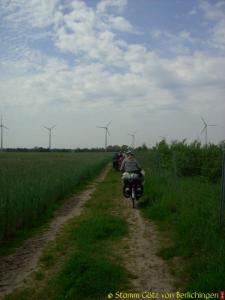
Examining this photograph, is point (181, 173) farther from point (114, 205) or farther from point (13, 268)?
point (13, 268)

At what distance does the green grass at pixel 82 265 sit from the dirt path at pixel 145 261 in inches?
7.3

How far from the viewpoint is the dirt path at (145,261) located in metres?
6.32

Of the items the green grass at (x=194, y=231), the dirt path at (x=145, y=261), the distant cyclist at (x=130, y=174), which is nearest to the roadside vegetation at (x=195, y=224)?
the green grass at (x=194, y=231)

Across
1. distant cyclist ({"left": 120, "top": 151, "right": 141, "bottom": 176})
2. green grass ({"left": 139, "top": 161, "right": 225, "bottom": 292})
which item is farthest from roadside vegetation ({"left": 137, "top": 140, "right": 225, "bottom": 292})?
distant cyclist ({"left": 120, "top": 151, "right": 141, "bottom": 176})

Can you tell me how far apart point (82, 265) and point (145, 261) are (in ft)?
4.30

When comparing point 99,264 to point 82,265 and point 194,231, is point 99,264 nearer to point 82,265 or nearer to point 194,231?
point 82,265

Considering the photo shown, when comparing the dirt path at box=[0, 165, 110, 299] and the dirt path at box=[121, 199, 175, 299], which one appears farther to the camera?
the dirt path at box=[0, 165, 110, 299]

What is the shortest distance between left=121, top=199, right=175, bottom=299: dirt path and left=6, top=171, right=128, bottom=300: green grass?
7.3 inches

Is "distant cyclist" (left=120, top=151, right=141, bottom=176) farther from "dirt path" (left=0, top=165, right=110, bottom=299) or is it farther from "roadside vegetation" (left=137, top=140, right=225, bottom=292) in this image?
"dirt path" (left=0, top=165, right=110, bottom=299)

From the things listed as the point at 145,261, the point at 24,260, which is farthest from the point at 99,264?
the point at 24,260

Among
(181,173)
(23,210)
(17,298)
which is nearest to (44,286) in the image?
(17,298)

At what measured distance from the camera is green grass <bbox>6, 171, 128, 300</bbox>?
6.01 metres

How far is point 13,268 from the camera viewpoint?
7.41 metres

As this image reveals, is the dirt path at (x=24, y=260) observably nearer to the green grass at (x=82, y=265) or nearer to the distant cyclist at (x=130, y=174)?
the green grass at (x=82, y=265)
